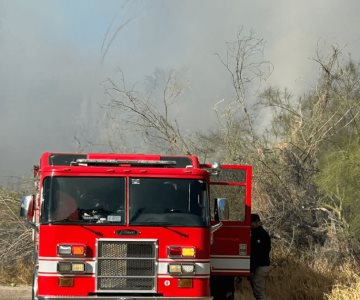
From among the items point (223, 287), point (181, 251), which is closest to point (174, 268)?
point (181, 251)

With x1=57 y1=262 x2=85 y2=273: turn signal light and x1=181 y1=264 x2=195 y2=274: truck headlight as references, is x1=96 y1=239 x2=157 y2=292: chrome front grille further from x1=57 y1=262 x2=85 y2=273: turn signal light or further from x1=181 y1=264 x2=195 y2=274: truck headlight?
x1=181 y1=264 x2=195 y2=274: truck headlight

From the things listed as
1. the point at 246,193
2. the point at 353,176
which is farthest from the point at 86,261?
the point at 353,176

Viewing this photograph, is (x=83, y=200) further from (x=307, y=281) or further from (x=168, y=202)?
(x=307, y=281)

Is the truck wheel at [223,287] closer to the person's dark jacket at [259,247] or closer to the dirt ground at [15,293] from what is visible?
the person's dark jacket at [259,247]

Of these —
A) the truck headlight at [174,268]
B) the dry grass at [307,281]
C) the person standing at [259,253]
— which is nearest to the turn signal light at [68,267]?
the truck headlight at [174,268]

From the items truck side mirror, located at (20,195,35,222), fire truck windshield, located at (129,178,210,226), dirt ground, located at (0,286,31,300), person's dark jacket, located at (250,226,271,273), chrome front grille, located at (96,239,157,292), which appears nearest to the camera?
chrome front grille, located at (96,239,157,292)

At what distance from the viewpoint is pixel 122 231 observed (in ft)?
29.6

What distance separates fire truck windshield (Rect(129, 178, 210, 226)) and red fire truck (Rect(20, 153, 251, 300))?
1cm

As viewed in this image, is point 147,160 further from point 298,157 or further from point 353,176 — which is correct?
point 298,157

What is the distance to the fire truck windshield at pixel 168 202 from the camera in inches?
361

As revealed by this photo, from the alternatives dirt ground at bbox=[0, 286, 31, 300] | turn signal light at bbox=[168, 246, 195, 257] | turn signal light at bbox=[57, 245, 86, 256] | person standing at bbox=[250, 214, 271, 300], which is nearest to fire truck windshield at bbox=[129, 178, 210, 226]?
turn signal light at bbox=[168, 246, 195, 257]

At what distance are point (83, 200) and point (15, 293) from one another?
6389 mm

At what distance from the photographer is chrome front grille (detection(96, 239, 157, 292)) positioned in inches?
354

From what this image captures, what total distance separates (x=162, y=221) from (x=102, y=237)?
832 mm
